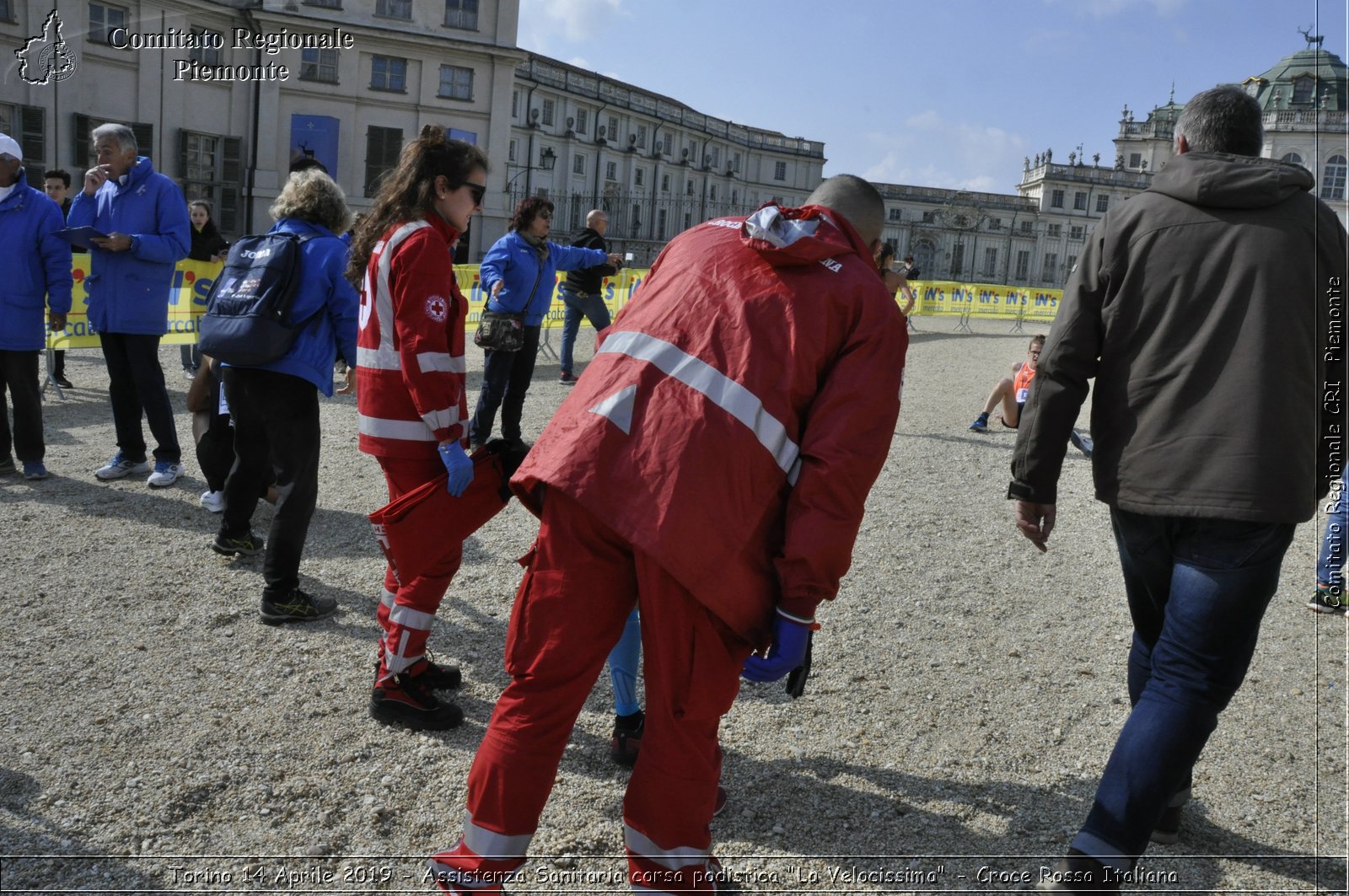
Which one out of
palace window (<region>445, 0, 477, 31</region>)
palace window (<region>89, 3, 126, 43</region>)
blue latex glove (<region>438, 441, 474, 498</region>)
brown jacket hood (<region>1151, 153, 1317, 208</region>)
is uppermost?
palace window (<region>445, 0, 477, 31</region>)

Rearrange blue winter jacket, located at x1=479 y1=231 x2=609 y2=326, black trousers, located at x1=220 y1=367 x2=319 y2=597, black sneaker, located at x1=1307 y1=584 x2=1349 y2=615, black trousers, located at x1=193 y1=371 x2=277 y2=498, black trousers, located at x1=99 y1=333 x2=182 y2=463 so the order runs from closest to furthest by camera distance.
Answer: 1. black trousers, located at x1=220 y1=367 x2=319 y2=597
2. black sneaker, located at x1=1307 y1=584 x2=1349 y2=615
3. black trousers, located at x1=193 y1=371 x2=277 y2=498
4. black trousers, located at x1=99 y1=333 x2=182 y2=463
5. blue winter jacket, located at x1=479 y1=231 x2=609 y2=326

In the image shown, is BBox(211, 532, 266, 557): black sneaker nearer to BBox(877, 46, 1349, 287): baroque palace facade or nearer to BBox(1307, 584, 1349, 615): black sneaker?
BBox(1307, 584, 1349, 615): black sneaker

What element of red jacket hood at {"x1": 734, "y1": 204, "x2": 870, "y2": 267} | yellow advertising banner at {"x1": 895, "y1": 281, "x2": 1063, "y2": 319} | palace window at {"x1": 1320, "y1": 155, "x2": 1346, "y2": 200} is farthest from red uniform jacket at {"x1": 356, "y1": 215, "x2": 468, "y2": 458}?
yellow advertising banner at {"x1": 895, "y1": 281, "x2": 1063, "y2": 319}

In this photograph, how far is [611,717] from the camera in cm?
376

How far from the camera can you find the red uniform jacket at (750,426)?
219 cm

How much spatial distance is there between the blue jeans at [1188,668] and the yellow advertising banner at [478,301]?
65.1 inches

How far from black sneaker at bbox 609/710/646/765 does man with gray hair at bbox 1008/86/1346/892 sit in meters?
1.33

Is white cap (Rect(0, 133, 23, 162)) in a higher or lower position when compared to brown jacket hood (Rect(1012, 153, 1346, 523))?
higher

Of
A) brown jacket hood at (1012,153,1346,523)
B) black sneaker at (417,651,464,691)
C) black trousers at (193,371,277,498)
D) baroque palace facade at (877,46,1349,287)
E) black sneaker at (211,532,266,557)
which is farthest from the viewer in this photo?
baroque palace facade at (877,46,1349,287)

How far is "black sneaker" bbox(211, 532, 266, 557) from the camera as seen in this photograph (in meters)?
5.26

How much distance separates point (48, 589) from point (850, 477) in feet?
13.8

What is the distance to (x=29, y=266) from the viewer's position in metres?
6.49

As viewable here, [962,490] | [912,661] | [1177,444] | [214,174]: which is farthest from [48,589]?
[214,174]

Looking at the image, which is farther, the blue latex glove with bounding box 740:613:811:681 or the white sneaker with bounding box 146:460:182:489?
the white sneaker with bounding box 146:460:182:489
